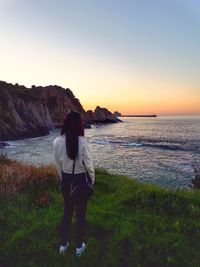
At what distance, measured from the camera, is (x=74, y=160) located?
601cm

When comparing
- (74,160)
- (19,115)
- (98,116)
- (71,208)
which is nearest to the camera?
(74,160)

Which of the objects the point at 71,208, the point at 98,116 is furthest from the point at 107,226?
the point at 98,116

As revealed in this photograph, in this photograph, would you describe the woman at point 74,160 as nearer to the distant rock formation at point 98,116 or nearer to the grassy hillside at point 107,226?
the grassy hillside at point 107,226

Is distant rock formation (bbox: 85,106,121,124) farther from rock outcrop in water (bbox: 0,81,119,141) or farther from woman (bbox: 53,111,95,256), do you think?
woman (bbox: 53,111,95,256)

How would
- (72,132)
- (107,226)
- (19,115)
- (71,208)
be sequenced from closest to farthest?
(72,132) < (71,208) < (107,226) < (19,115)

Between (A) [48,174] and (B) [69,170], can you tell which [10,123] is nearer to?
(A) [48,174]

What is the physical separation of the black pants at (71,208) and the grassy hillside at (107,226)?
13.2 inches

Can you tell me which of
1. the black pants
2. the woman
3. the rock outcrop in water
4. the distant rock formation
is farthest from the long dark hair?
the distant rock formation

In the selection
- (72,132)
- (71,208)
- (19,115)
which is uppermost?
(19,115)

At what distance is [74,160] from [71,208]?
3.38 feet

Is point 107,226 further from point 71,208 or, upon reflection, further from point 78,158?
point 78,158

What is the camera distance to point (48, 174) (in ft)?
35.3

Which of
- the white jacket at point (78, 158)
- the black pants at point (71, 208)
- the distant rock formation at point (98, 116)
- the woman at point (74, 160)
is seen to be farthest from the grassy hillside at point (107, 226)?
the distant rock formation at point (98, 116)

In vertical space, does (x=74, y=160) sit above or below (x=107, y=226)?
above
